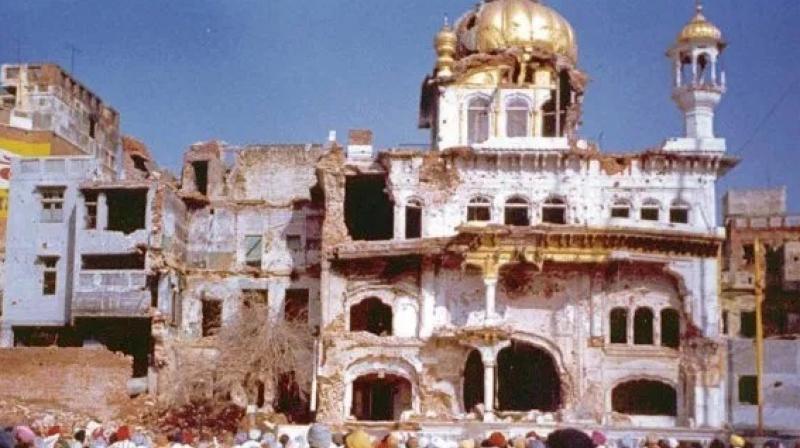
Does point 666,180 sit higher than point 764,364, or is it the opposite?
point 666,180

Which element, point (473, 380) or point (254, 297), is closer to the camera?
point (473, 380)

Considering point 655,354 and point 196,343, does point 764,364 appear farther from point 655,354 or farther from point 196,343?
point 196,343

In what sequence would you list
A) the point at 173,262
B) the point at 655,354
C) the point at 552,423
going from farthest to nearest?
the point at 173,262, the point at 655,354, the point at 552,423

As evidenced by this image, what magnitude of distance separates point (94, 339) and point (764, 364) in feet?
83.3

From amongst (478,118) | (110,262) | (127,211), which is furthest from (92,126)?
(478,118)

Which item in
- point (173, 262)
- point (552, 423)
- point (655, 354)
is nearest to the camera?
point (552, 423)

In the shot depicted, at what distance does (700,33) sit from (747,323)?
21.1 metres

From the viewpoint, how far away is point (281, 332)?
4547 cm

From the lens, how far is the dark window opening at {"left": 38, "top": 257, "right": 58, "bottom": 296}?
1944 inches

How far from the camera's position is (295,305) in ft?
161

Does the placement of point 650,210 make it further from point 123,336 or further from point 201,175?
point 123,336

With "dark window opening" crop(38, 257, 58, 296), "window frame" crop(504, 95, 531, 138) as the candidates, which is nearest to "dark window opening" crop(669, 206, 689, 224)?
"window frame" crop(504, 95, 531, 138)

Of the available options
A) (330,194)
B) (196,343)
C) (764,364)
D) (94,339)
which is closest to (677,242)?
(764,364)

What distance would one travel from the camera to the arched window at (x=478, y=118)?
4697 centimetres
